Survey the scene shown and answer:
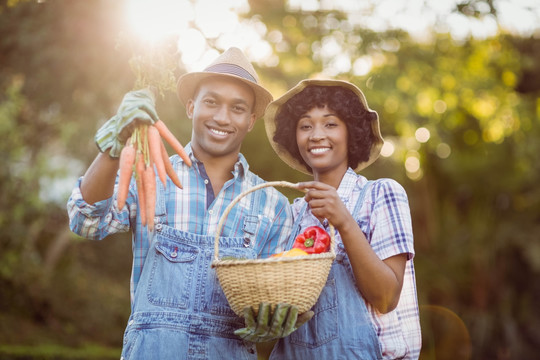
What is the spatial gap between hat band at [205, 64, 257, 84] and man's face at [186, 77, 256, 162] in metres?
0.04

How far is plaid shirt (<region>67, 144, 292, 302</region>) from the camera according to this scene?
262 cm

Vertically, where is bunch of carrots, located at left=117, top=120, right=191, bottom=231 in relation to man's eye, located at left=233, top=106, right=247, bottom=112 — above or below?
below

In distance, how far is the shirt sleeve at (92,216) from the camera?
8.36ft

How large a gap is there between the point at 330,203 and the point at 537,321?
12093mm

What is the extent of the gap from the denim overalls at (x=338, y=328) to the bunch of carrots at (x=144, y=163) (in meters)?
0.87

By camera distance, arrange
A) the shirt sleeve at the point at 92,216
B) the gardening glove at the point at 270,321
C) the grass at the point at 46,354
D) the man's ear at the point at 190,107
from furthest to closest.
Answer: the grass at the point at 46,354 < the man's ear at the point at 190,107 < the shirt sleeve at the point at 92,216 < the gardening glove at the point at 270,321

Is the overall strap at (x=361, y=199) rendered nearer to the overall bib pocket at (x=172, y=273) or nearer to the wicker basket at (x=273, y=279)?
the wicker basket at (x=273, y=279)

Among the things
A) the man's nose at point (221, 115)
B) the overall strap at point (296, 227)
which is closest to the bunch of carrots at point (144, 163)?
the man's nose at point (221, 115)

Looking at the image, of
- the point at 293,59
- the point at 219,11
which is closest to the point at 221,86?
the point at 219,11

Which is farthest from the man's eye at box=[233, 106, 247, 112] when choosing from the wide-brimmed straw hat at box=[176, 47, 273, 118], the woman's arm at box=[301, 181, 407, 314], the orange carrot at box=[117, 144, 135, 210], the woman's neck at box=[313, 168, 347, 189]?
the orange carrot at box=[117, 144, 135, 210]

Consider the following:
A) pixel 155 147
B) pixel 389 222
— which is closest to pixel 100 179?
pixel 155 147

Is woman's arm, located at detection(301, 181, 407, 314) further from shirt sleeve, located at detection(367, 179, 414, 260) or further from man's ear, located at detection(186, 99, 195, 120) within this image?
man's ear, located at detection(186, 99, 195, 120)

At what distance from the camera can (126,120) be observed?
2209 mm

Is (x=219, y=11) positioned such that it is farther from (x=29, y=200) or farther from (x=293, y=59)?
(x=29, y=200)
